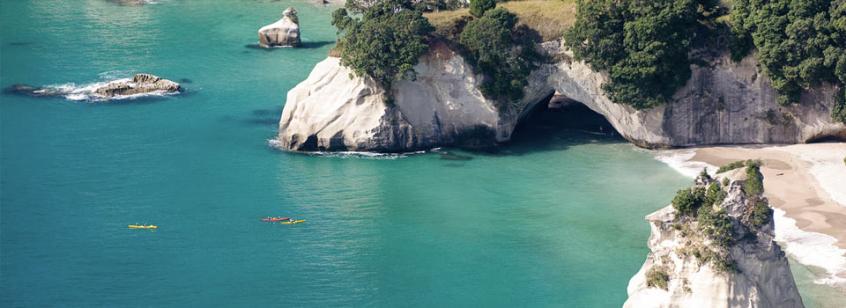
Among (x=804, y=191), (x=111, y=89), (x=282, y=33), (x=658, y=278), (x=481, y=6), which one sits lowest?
(x=658, y=278)

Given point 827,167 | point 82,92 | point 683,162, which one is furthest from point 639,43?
point 82,92

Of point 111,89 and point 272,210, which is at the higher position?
point 111,89

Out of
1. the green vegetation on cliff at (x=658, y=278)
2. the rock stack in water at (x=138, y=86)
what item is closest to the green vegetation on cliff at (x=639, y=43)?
the green vegetation on cliff at (x=658, y=278)

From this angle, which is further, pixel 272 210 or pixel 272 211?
pixel 272 210

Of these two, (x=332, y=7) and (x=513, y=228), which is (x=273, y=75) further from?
(x=513, y=228)

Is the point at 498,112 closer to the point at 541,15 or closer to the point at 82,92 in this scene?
the point at 541,15

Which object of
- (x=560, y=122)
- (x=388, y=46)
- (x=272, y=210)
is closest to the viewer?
(x=272, y=210)

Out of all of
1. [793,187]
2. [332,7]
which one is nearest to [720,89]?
[793,187]

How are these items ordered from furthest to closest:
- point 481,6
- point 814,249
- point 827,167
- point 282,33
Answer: point 282,33, point 481,6, point 827,167, point 814,249
